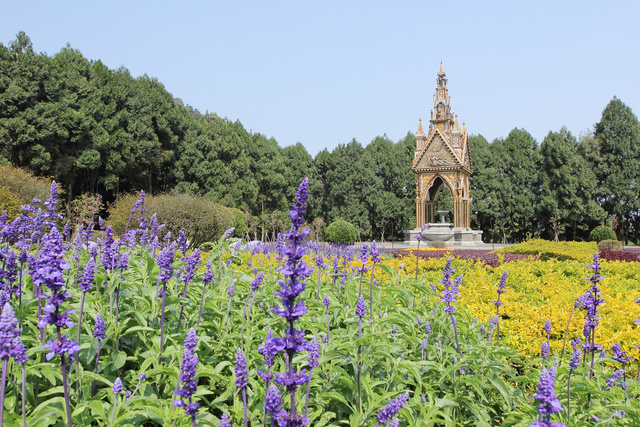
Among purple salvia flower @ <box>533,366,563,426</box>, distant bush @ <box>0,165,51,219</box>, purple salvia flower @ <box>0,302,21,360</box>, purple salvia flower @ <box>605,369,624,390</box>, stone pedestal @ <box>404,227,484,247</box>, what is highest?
distant bush @ <box>0,165,51,219</box>

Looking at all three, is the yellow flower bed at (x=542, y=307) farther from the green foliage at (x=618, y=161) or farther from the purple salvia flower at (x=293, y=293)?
the green foliage at (x=618, y=161)

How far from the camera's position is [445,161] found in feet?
88.1

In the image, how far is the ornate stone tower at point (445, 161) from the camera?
2672cm

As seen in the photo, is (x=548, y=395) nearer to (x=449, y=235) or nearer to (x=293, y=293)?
(x=293, y=293)

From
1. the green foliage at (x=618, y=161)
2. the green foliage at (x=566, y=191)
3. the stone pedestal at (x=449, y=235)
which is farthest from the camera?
the green foliage at (x=618, y=161)

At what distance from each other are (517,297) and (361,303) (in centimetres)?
352

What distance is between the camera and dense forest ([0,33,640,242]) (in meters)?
24.2

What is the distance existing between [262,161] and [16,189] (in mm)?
24482

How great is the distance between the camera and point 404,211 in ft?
126

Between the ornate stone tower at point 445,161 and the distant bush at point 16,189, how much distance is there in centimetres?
1914

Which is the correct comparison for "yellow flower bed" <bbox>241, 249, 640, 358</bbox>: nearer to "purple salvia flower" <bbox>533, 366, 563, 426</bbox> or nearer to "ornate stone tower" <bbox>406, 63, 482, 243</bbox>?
"purple salvia flower" <bbox>533, 366, 563, 426</bbox>

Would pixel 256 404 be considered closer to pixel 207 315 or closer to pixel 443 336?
pixel 207 315

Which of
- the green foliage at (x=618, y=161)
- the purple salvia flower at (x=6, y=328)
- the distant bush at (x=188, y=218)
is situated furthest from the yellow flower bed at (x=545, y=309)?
the green foliage at (x=618, y=161)

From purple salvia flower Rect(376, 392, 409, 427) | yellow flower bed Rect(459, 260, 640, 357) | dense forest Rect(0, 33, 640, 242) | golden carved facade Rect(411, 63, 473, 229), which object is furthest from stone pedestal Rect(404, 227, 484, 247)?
purple salvia flower Rect(376, 392, 409, 427)
